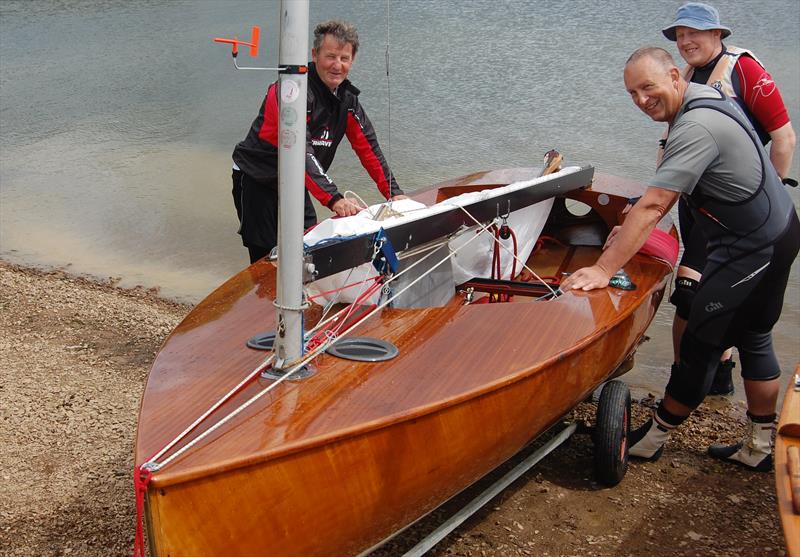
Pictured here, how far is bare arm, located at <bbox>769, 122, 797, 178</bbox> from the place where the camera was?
3717 mm

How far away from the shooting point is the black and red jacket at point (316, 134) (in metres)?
3.75

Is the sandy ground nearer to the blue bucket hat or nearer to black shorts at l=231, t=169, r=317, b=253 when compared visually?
black shorts at l=231, t=169, r=317, b=253

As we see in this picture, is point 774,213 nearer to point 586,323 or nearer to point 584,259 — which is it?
point 586,323

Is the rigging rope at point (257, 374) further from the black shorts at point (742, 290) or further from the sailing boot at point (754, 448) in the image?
the sailing boot at point (754, 448)

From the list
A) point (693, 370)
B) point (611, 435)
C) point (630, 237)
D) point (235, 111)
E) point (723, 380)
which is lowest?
point (723, 380)

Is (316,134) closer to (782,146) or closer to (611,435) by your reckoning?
(611,435)

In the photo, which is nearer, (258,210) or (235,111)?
(258,210)

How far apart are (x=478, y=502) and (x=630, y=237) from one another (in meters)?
1.13

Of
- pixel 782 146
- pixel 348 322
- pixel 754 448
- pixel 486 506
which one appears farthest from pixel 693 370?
pixel 348 322

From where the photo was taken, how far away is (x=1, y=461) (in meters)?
3.56

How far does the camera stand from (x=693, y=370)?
134 inches

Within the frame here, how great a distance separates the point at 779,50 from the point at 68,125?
9.85m

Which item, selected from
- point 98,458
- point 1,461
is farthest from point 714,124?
point 1,461

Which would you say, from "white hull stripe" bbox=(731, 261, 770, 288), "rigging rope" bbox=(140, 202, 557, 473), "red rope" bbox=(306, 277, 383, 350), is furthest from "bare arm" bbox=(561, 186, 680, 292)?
"red rope" bbox=(306, 277, 383, 350)
